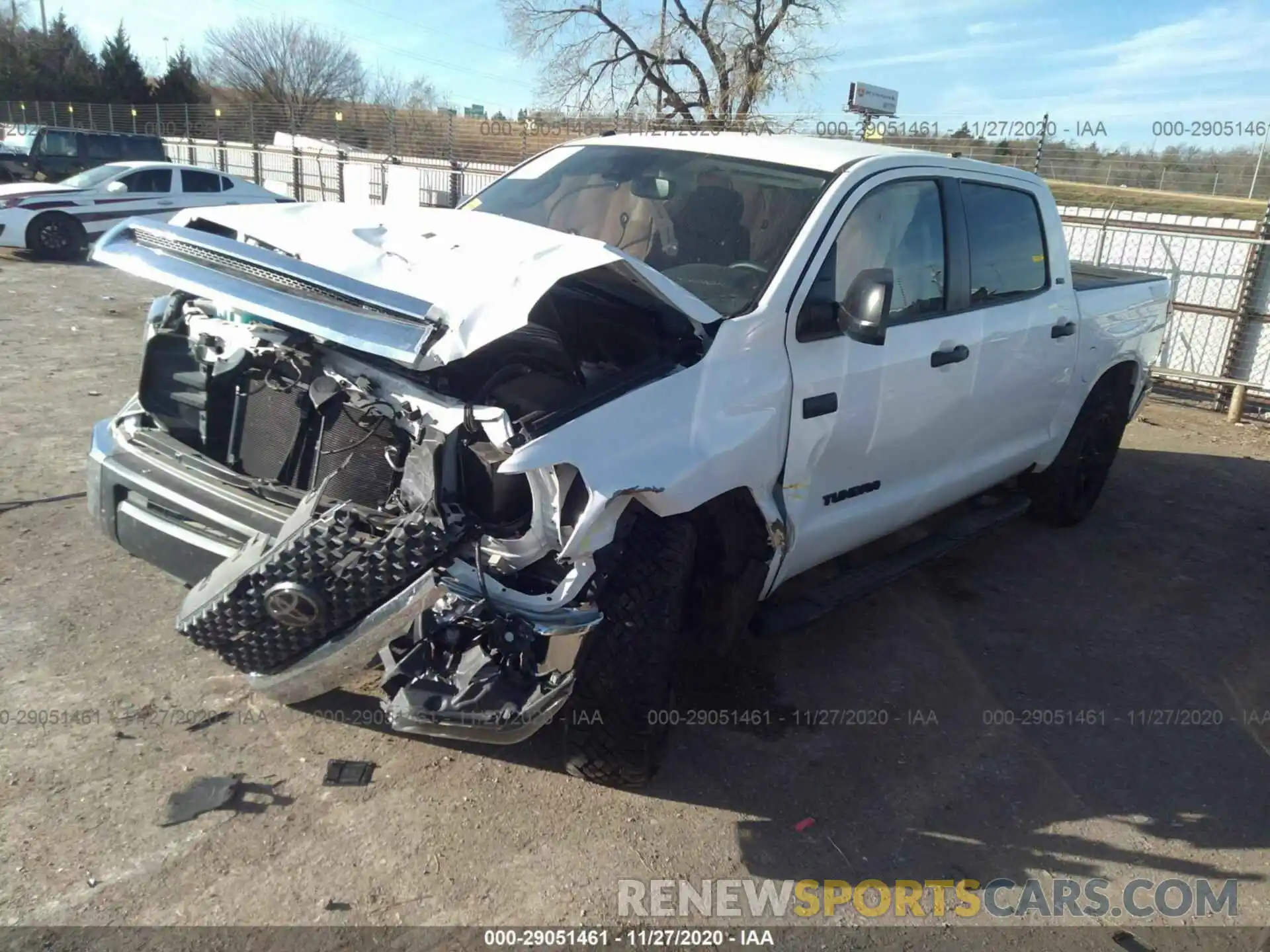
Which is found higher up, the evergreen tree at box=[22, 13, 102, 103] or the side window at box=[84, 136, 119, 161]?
the evergreen tree at box=[22, 13, 102, 103]

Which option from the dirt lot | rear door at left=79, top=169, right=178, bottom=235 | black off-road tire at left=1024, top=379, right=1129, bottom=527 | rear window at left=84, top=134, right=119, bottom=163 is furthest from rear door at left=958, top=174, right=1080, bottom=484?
rear window at left=84, top=134, right=119, bottom=163

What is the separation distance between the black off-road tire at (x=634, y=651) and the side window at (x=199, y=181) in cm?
Result: 1412

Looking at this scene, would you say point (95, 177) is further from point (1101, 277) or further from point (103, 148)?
point (1101, 277)

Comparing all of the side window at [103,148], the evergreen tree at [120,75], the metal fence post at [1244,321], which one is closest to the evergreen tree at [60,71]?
the evergreen tree at [120,75]

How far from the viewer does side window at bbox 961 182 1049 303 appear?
4340 millimetres

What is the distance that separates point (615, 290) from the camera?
3020 mm

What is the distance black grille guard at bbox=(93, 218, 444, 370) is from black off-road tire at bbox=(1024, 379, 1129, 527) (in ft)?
13.9

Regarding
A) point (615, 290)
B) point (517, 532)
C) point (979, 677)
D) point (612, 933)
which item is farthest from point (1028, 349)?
point (612, 933)

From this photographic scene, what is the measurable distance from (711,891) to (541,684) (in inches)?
31.6

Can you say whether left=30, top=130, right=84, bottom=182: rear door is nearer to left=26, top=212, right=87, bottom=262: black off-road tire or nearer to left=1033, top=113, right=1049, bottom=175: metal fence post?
left=26, top=212, right=87, bottom=262: black off-road tire

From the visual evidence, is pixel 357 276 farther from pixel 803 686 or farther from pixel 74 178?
pixel 74 178

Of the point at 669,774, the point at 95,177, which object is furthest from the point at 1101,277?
the point at 95,177

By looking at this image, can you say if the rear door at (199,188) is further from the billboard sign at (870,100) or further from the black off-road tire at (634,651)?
the black off-road tire at (634,651)

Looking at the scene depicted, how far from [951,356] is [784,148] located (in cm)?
110
